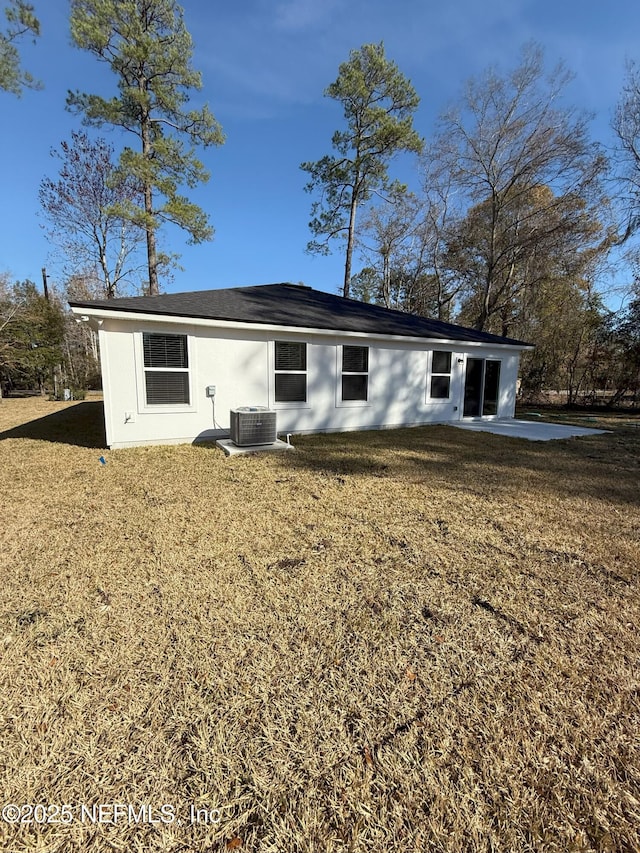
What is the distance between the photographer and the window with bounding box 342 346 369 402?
→ 837cm

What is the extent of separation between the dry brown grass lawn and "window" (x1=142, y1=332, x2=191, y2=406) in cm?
301

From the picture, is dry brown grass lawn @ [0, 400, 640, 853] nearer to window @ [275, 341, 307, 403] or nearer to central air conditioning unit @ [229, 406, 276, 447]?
central air conditioning unit @ [229, 406, 276, 447]

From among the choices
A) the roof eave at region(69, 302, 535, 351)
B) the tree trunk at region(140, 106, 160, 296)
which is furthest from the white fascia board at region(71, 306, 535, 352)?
the tree trunk at region(140, 106, 160, 296)

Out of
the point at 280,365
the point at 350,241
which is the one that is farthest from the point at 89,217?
the point at 280,365

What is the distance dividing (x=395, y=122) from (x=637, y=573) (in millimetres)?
17763

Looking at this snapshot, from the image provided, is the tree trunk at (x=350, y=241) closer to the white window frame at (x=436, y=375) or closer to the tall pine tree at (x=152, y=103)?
the tall pine tree at (x=152, y=103)

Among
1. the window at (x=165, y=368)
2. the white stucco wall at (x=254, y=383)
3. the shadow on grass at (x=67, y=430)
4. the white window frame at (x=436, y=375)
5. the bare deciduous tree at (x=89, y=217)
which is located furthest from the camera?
the bare deciduous tree at (x=89, y=217)

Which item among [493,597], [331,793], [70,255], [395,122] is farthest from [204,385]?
[70,255]

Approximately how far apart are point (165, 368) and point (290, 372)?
246cm

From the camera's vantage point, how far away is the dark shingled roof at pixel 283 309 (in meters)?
6.56

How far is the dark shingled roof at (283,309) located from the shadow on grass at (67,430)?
108 inches

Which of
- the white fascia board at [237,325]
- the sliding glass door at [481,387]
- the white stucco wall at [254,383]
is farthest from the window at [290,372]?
the sliding glass door at [481,387]

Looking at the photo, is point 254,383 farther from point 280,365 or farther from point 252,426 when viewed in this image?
point 252,426

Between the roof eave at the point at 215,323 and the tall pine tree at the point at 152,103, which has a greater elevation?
the tall pine tree at the point at 152,103
